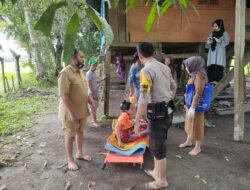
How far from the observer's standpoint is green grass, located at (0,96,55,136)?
6.46 m

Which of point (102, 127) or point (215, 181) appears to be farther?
point (102, 127)

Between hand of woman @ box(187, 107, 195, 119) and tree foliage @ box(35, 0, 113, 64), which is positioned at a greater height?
tree foliage @ box(35, 0, 113, 64)

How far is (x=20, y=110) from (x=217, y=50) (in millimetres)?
6183

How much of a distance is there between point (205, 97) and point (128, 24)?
10.3ft

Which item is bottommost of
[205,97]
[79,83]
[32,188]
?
[32,188]

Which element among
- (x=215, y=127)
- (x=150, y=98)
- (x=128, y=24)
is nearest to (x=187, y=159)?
(x=150, y=98)

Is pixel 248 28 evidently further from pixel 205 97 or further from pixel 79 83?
pixel 79 83

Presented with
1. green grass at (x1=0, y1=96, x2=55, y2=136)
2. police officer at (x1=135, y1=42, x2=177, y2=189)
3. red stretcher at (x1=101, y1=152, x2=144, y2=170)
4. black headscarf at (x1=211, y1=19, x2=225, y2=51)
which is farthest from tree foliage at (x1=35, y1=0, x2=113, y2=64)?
black headscarf at (x1=211, y1=19, x2=225, y2=51)

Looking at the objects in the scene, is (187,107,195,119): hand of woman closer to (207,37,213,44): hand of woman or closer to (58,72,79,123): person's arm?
(58,72,79,123): person's arm

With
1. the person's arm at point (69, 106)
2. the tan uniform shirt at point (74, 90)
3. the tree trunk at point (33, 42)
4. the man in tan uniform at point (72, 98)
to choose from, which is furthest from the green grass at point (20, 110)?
the tree trunk at point (33, 42)

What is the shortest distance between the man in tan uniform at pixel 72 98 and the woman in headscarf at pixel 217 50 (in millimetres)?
3953

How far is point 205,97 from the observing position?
4207 mm

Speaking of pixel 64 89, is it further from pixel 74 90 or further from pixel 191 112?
pixel 191 112

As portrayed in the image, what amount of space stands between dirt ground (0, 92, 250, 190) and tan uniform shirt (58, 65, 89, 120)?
0.95 meters
